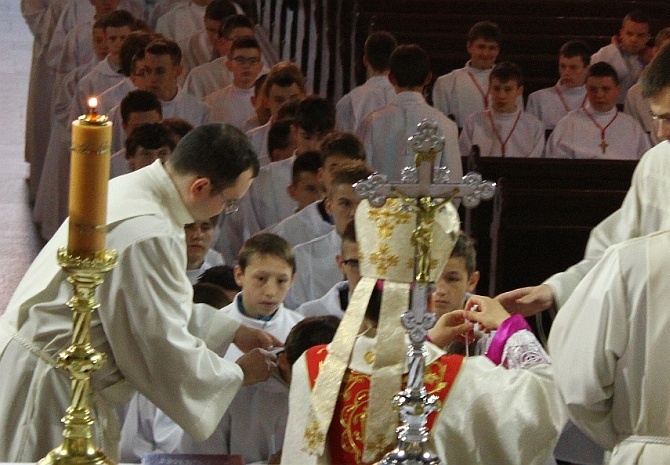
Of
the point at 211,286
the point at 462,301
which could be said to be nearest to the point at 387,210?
the point at 462,301

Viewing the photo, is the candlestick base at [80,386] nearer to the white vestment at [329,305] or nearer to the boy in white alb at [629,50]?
the white vestment at [329,305]

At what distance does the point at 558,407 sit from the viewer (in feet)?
12.9

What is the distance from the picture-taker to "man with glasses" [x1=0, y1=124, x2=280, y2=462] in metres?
4.36

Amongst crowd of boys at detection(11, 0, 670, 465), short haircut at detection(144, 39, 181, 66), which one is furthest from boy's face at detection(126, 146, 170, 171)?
short haircut at detection(144, 39, 181, 66)

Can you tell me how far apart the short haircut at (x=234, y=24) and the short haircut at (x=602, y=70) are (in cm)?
257

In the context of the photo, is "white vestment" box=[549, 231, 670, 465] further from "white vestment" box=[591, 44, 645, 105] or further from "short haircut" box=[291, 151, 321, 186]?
"white vestment" box=[591, 44, 645, 105]

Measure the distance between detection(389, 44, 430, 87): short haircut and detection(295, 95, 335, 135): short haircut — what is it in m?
0.76

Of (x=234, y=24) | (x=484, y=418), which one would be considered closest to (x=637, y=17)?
(x=234, y=24)

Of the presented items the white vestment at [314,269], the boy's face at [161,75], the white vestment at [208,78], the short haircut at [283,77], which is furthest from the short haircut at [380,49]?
the white vestment at [314,269]

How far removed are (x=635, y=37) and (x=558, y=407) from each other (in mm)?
7542

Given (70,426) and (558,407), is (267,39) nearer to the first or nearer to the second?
(558,407)

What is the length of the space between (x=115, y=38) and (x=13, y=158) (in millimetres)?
2787

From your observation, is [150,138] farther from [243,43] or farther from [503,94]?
[503,94]

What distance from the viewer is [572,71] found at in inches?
410
